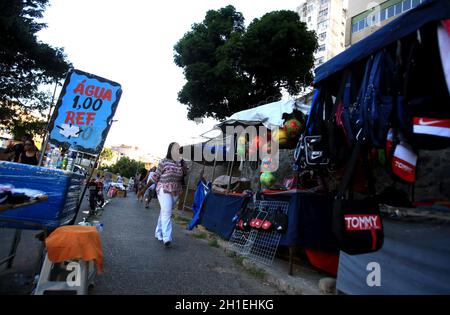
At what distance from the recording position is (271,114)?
241 inches

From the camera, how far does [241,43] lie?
1819 cm

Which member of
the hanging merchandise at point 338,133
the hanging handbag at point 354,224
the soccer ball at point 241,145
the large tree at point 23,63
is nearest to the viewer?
the hanging handbag at point 354,224

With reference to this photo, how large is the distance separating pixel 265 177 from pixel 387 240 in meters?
3.56

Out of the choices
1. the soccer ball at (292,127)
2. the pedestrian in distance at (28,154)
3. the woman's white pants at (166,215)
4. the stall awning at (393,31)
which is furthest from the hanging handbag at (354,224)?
the pedestrian in distance at (28,154)

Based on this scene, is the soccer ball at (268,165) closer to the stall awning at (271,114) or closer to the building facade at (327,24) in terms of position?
the stall awning at (271,114)

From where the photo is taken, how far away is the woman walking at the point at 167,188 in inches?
222

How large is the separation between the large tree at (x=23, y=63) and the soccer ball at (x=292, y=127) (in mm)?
19249

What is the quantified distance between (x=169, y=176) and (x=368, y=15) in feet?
92.1

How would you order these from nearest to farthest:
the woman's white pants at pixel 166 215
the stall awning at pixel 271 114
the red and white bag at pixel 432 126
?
1. the red and white bag at pixel 432 126
2. the woman's white pants at pixel 166 215
3. the stall awning at pixel 271 114

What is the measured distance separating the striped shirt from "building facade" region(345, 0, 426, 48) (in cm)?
2328
